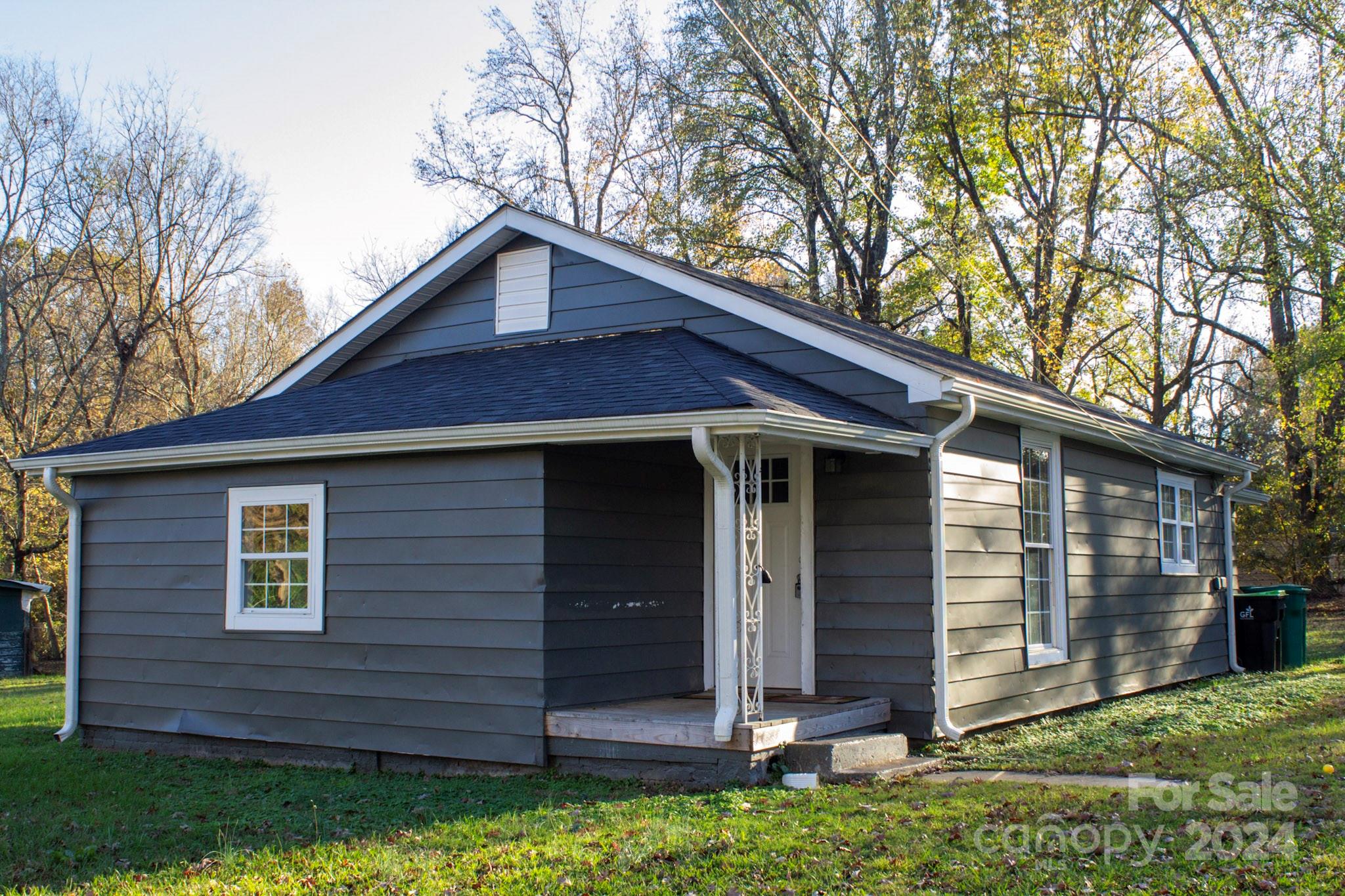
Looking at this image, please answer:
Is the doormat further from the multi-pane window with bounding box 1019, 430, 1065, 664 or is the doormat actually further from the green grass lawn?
the multi-pane window with bounding box 1019, 430, 1065, 664

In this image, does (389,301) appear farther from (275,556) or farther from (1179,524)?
(1179,524)

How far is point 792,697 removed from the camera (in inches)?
354

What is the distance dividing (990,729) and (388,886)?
219 inches

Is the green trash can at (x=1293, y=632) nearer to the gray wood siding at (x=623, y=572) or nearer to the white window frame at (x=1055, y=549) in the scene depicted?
the white window frame at (x=1055, y=549)

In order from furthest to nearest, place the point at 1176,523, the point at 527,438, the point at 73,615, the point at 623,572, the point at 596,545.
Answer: the point at 1176,523, the point at 73,615, the point at 623,572, the point at 596,545, the point at 527,438

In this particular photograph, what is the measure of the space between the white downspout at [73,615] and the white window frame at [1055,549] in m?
8.49

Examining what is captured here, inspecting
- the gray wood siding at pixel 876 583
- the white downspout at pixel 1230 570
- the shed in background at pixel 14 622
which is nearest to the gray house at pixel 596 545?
the gray wood siding at pixel 876 583

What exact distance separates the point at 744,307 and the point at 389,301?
4.04 metres

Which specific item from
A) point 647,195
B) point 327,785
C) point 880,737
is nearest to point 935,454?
point 880,737

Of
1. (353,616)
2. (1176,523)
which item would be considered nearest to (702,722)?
(353,616)

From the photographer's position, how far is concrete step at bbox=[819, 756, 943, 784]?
293 inches

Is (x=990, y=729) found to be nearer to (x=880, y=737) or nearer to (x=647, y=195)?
(x=880, y=737)

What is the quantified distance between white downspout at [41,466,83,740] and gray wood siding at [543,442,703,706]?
5.17 m

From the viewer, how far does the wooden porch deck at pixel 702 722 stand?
7.46 m
